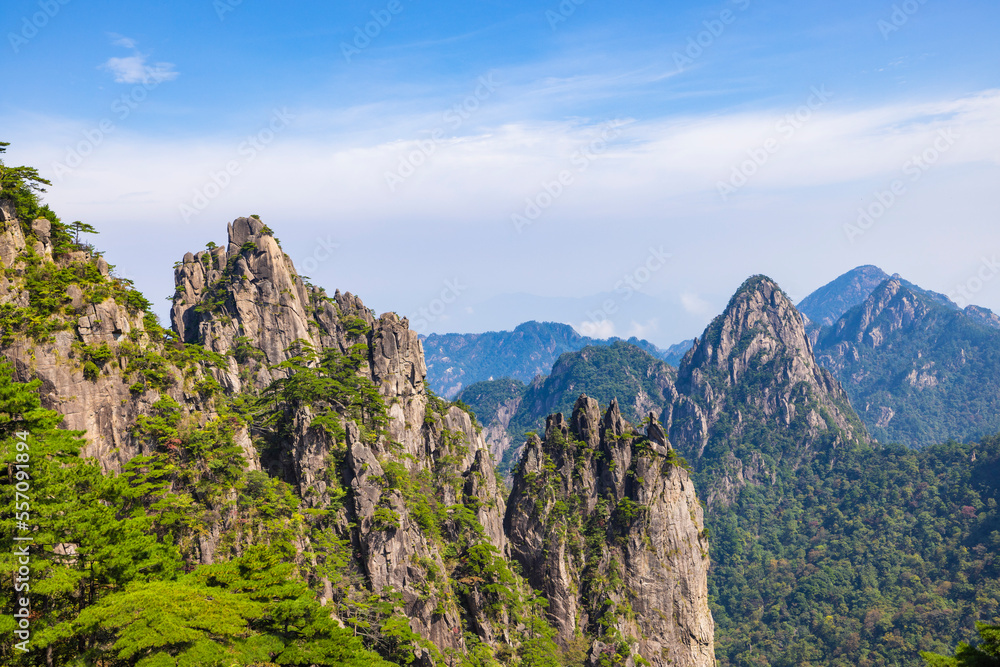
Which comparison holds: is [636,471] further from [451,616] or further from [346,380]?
[346,380]

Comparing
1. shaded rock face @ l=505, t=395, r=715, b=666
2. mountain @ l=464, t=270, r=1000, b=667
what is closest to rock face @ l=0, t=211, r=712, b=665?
shaded rock face @ l=505, t=395, r=715, b=666

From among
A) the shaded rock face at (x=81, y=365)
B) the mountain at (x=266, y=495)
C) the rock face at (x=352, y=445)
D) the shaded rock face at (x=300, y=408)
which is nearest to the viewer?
the mountain at (x=266, y=495)

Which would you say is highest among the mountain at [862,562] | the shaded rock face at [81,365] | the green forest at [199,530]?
the shaded rock face at [81,365]

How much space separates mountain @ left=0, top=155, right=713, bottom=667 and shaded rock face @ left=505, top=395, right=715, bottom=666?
337 mm

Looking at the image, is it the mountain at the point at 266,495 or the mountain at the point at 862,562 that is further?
the mountain at the point at 862,562

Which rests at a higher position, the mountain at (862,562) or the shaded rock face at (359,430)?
the shaded rock face at (359,430)

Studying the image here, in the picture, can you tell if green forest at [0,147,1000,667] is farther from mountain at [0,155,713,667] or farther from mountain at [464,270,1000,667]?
mountain at [464,270,1000,667]

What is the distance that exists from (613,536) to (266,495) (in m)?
41.9

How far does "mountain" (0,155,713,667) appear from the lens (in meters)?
26.8

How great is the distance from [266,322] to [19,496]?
1929 inches

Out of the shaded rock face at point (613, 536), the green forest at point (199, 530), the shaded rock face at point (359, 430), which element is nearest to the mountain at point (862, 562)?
the shaded rock face at point (613, 536)

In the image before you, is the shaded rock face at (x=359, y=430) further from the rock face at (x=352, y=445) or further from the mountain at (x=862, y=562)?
the mountain at (x=862, y=562)

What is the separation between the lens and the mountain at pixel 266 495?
87.9 feet

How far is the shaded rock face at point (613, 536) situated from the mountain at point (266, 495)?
34 cm
